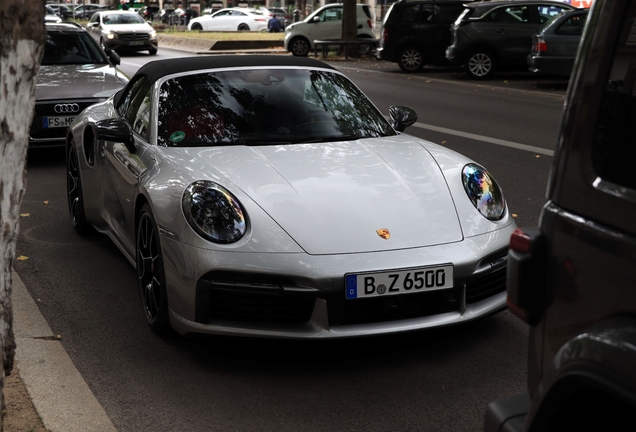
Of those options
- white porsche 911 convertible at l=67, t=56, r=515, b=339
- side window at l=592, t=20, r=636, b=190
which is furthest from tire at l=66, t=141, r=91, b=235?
side window at l=592, t=20, r=636, b=190

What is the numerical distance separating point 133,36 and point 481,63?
Answer: 55.6 feet

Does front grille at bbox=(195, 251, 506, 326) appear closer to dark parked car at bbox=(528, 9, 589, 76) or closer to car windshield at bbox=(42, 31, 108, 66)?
car windshield at bbox=(42, 31, 108, 66)

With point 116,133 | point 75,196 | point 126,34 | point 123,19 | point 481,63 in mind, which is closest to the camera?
point 116,133

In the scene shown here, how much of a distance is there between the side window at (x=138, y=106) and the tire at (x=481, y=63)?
48.9 feet

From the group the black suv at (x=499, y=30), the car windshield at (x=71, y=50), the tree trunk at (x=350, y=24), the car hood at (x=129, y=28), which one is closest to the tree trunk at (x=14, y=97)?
the car windshield at (x=71, y=50)

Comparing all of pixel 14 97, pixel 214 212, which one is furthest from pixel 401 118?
pixel 14 97

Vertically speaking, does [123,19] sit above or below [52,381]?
below

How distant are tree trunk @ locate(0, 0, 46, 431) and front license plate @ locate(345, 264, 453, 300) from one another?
1.53 m

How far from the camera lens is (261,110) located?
5348mm

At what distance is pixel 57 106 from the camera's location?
9320 mm

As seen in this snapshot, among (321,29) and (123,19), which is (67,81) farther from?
(123,19)

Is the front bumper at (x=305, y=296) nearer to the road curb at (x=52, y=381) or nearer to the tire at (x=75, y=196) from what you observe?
the road curb at (x=52, y=381)

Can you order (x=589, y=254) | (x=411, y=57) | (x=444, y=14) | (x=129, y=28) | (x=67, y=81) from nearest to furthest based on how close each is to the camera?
(x=589, y=254) < (x=67, y=81) < (x=444, y=14) < (x=411, y=57) < (x=129, y=28)

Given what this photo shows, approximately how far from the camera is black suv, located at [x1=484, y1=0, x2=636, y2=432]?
6.21 ft
